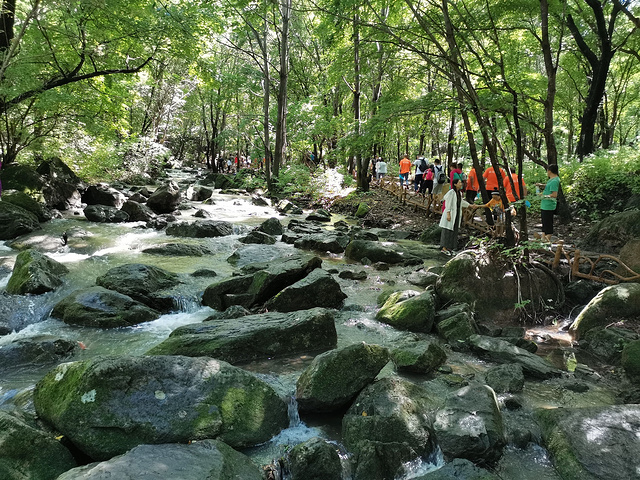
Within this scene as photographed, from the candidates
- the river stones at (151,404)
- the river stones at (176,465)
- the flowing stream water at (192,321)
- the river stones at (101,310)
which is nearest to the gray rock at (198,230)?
the flowing stream water at (192,321)

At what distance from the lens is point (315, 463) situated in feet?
A: 11.4

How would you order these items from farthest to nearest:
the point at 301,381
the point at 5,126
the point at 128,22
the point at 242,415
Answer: the point at 5,126 < the point at 128,22 < the point at 301,381 < the point at 242,415

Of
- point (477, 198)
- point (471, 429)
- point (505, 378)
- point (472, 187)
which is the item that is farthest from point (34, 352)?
point (477, 198)

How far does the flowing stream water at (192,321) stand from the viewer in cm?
405

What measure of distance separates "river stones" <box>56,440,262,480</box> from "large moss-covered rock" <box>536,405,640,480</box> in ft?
8.80

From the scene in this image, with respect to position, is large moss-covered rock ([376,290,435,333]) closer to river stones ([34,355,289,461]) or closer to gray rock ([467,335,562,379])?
gray rock ([467,335,562,379])

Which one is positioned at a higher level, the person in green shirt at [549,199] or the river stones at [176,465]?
the person in green shirt at [549,199]

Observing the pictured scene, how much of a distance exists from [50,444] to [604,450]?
4.61 metres

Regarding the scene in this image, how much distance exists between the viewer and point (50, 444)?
3.37 metres

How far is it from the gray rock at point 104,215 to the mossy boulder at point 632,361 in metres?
16.0

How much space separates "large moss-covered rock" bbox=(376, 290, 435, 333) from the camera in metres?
6.96

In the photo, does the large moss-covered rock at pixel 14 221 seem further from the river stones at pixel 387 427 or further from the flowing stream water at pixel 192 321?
the river stones at pixel 387 427

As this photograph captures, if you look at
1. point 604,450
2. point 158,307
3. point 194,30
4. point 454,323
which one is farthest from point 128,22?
point 604,450

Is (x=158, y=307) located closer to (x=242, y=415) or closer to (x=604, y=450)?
(x=242, y=415)
